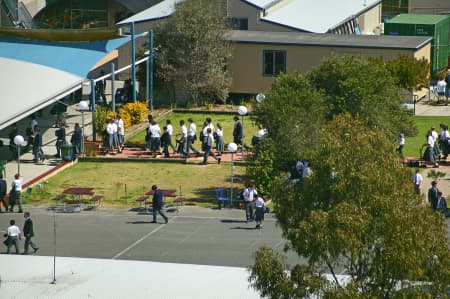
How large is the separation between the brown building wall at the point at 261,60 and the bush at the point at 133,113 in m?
5.50

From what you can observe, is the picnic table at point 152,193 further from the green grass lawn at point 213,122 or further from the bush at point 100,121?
the green grass lawn at point 213,122

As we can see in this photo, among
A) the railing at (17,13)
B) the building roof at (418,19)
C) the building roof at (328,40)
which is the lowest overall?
the building roof at (328,40)

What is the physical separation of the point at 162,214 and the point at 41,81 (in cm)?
1069

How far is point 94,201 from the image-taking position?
35.5 metres

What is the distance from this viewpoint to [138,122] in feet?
145

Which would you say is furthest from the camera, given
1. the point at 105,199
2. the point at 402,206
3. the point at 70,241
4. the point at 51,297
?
the point at 105,199

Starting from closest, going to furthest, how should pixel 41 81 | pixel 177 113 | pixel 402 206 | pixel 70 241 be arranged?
pixel 402 206
pixel 70 241
pixel 41 81
pixel 177 113

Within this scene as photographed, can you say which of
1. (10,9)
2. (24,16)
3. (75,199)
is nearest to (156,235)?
(75,199)

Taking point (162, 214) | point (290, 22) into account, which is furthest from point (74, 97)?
point (162, 214)

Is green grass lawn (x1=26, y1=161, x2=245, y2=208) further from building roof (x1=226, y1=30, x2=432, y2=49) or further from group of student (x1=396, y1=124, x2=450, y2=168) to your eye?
building roof (x1=226, y1=30, x2=432, y2=49)

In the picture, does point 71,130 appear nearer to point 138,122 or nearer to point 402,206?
point 138,122

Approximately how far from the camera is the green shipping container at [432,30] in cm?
5288

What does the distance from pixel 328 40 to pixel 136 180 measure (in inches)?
519

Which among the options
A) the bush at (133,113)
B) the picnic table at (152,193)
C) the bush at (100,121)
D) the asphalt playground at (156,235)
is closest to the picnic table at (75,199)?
the asphalt playground at (156,235)
